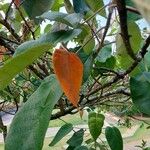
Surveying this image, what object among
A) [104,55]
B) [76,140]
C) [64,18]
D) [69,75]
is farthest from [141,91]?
[76,140]

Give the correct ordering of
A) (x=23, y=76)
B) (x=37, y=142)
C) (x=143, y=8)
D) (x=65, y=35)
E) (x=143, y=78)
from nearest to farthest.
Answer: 1. (x=143, y=8)
2. (x=37, y=142)
3. (x=65, y=35)
4. (x=143, y=78)
5. (x=23, y=76)

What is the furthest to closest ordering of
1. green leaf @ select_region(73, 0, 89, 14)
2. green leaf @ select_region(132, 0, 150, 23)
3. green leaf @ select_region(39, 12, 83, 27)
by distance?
green leaf @ select_region(73, 0, 89, 14)
green leaf @ select_region(39, 12, 83, 27)
green leaf @ select_region(132, 0, 150, 23)

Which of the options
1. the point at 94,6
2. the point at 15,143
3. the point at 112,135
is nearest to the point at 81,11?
the point at 94,6

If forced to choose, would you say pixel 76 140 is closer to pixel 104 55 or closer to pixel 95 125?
pixel 95 125

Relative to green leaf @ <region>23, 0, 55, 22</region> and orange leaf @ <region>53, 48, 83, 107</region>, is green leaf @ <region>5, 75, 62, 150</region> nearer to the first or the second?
orange leaf @ <region>53, 48, 83, 107</region>

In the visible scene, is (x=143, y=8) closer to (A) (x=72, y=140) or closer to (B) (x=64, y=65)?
(B) (x=64, y=65)

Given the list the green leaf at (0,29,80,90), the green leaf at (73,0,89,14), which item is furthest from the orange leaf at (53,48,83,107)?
the green leaf at (73,0,89,14)

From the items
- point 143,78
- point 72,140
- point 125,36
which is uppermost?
point 125,36
